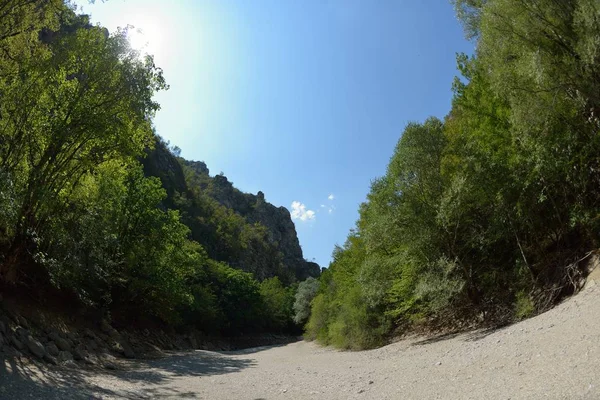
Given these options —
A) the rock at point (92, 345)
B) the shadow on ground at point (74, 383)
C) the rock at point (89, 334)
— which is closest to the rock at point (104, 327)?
the rock at point (89, 334)

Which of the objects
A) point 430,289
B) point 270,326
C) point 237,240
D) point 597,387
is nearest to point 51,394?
point 597,387

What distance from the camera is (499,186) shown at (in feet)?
50.1

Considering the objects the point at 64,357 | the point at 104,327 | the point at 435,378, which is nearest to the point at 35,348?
the point at 64,357

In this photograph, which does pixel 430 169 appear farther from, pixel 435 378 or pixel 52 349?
pixel 52 349

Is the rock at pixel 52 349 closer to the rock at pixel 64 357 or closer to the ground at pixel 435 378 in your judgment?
the rock at pixel 64 357

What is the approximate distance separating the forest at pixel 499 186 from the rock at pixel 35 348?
42.5 ft

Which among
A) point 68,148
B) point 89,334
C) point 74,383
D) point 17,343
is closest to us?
point 74,383

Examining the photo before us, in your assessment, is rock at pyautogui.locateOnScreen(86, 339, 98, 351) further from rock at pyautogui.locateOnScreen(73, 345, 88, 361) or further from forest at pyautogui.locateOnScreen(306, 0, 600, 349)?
forest at pyautogui.locateOnScreen(306, 0, 600, 349)

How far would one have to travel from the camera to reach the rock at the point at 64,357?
11.9 meters

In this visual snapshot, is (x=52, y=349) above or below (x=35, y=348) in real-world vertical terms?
below

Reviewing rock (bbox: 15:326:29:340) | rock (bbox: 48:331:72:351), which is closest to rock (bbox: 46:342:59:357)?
rock (bbox: 48:331:72:351)

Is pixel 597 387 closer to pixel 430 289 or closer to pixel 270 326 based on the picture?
pixel 430 289

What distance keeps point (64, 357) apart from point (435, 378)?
1126cm

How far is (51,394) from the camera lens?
7660mm
